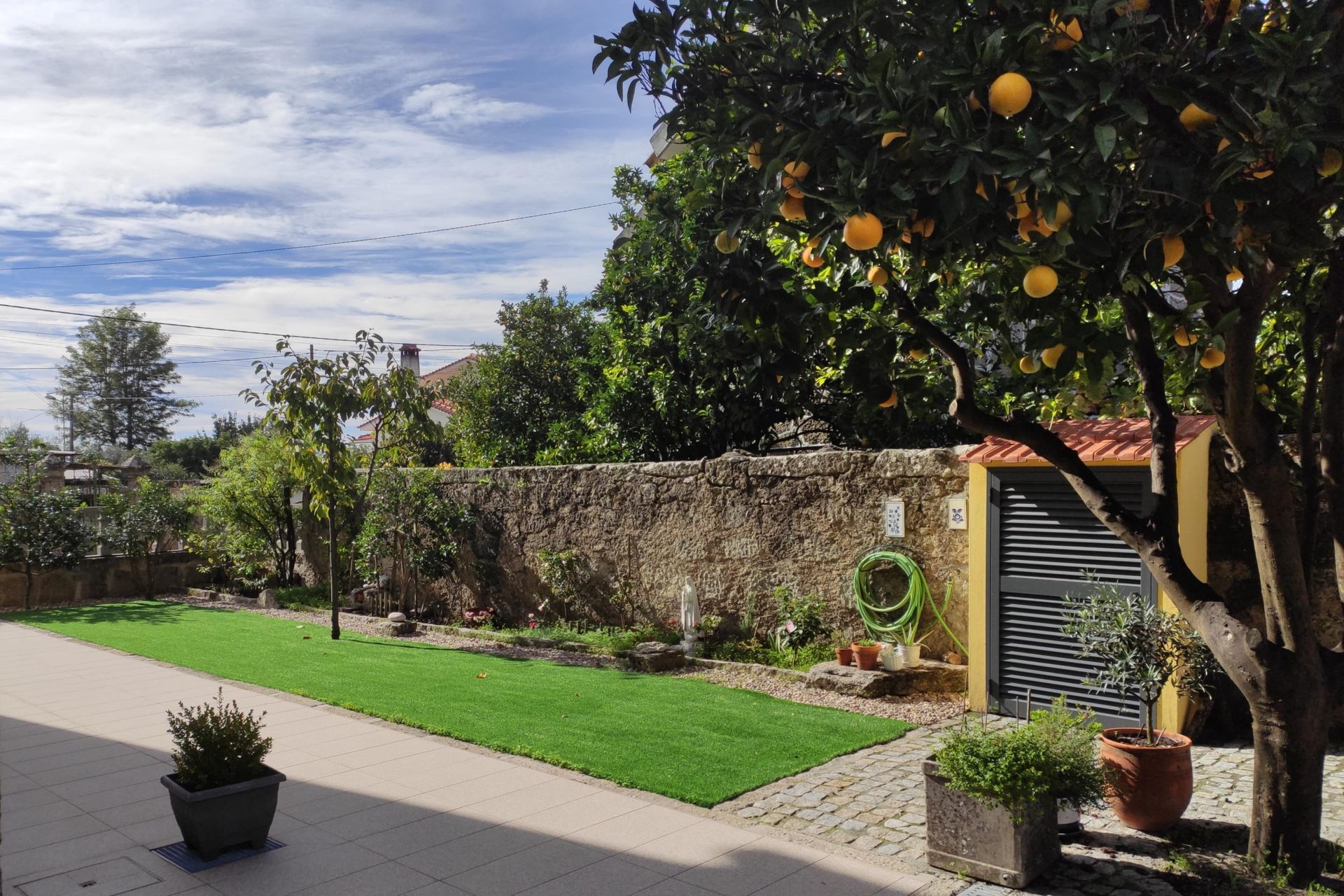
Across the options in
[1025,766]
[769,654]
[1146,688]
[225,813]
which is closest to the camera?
[1025,766]

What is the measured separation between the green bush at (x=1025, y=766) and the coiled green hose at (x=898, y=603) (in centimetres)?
350

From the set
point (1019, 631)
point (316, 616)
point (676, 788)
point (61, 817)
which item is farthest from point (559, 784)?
point (316, 616)

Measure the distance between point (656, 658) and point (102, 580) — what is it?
1190 cm

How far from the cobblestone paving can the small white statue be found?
356cm

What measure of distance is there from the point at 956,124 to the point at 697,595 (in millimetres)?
7855

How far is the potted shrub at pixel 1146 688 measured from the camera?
4.90 meters

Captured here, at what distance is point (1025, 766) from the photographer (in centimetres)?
438

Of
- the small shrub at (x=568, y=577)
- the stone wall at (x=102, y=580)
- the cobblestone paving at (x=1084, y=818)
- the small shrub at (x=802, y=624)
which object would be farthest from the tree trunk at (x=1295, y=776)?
the stone wall at (x=102, y=580)

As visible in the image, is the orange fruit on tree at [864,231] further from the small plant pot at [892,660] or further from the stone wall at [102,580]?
the stone wall at [102,580]

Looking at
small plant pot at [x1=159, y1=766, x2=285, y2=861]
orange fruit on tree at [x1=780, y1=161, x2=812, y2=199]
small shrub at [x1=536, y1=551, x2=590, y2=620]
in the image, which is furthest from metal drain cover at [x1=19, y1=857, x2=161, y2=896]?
small shrub at [x1=536, y1=551, x2=590, y2=620]

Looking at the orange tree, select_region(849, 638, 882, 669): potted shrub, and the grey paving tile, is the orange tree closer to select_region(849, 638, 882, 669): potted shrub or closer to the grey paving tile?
the grey paving tile

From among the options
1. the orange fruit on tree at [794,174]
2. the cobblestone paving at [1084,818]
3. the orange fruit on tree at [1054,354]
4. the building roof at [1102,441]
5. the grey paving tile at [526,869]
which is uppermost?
the orange fruit on tree at [794,174]

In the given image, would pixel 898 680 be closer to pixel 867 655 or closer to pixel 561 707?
pixel 867 655

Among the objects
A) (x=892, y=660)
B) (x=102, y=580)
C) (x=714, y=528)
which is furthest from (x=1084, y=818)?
(x=102, y=580)
